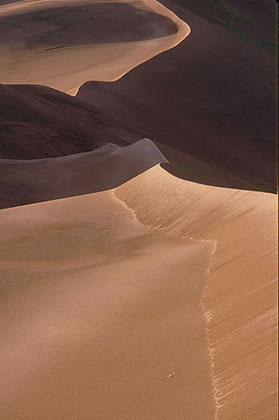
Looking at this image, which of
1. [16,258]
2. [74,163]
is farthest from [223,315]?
[74,163]

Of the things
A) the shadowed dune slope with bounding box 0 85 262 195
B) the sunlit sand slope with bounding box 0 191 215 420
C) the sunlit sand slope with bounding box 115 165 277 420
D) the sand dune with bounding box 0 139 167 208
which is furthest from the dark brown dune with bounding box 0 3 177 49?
the sunlit sand slope with bounding box 0 191 215 420

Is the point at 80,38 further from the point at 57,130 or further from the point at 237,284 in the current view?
the point at 237,284

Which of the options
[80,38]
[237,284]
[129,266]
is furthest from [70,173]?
[80,38]

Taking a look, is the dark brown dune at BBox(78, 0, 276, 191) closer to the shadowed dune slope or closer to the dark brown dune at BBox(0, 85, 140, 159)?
the shadowed dune slope

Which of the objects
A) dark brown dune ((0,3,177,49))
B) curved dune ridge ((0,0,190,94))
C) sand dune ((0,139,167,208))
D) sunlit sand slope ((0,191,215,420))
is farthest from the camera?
dark brown dune ((0,3,177,49))

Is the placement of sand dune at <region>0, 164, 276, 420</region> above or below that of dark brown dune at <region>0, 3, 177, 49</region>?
above

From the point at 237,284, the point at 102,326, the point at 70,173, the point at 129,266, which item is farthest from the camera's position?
the point at 70,173

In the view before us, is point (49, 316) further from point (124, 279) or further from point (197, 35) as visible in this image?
point (197, 35)
